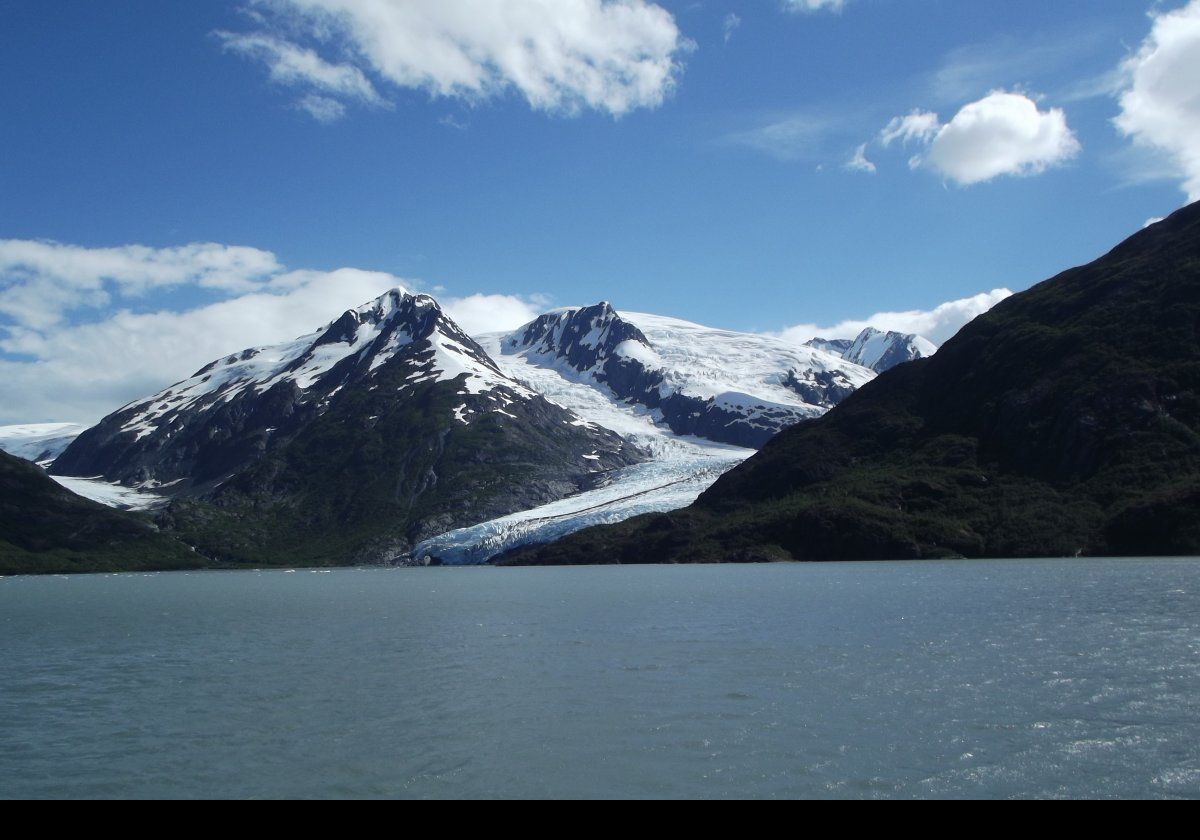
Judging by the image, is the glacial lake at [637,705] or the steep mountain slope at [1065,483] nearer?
the glacial lake at [637,705]

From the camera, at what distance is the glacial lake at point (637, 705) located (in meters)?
25.7

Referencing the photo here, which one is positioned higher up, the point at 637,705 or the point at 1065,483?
the point at 1065,483

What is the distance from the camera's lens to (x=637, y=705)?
115 ft

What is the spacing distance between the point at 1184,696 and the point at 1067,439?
167838 millimetres

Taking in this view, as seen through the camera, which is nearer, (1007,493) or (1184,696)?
(1184,696)

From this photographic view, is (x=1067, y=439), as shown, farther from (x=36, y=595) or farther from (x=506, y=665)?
(x=36, y=595)

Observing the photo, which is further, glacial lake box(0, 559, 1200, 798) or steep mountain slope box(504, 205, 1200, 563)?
steep mountain slope box(504, 205, 1200, 563)

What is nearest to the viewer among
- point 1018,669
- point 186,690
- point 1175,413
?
point 1018,669

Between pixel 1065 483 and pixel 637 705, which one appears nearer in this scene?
pixel 637 705

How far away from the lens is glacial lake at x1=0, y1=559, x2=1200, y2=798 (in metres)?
25.7
